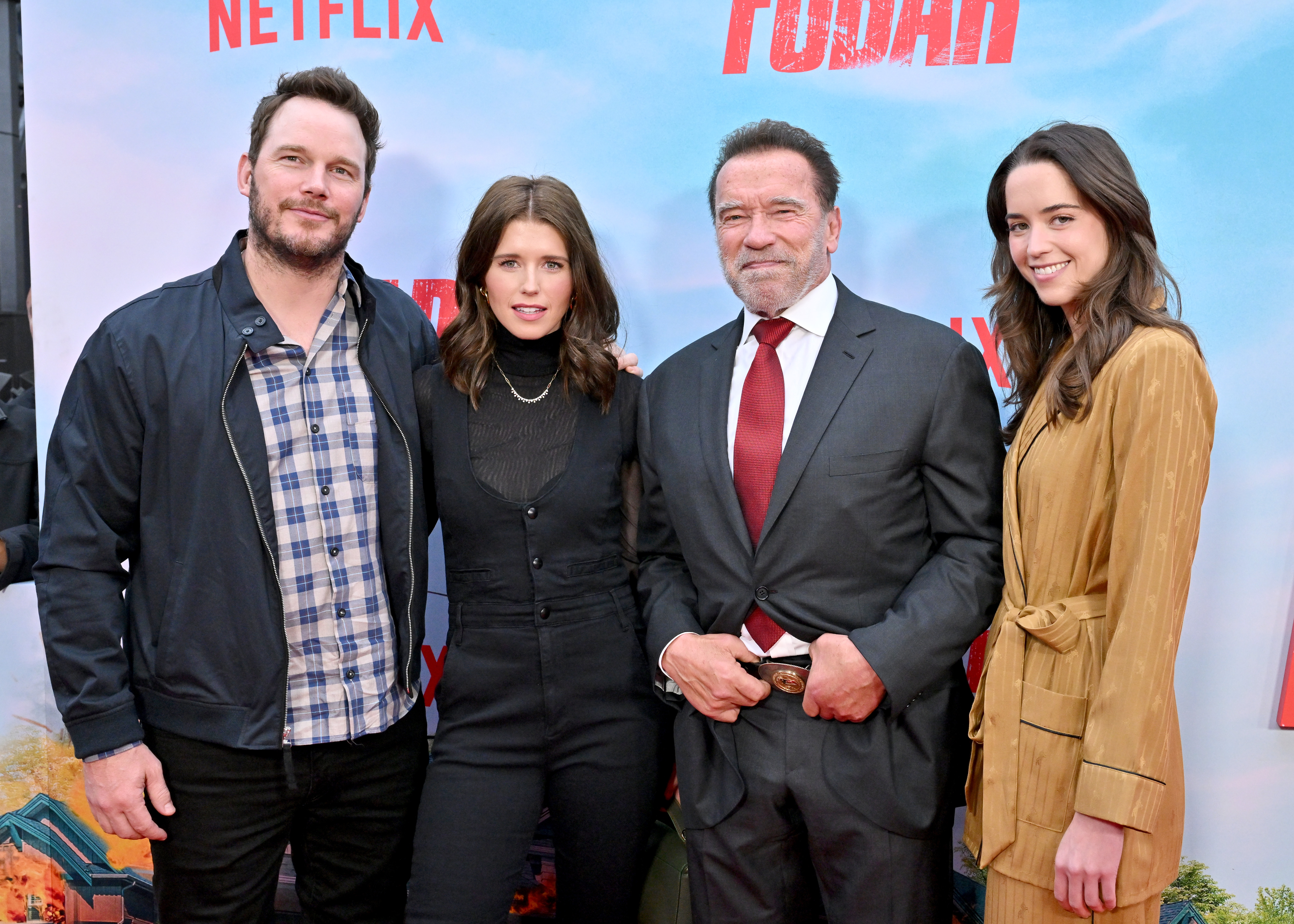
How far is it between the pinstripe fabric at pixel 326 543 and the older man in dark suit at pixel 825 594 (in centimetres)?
65

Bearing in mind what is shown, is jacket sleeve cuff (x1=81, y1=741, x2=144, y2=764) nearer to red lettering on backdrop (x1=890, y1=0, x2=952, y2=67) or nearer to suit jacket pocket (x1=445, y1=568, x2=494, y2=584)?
suit jacket pocket (x1=445, y1=568, x2=494, y2=584)

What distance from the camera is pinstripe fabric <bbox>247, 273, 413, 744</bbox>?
2.08m

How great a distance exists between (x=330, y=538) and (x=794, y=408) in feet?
3.47

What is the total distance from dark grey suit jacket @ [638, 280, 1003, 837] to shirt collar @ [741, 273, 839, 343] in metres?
0.04

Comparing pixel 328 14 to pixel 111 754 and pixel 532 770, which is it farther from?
pixel 532 770

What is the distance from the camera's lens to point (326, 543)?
210cm

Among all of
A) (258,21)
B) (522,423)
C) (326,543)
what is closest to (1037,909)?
(522,423)

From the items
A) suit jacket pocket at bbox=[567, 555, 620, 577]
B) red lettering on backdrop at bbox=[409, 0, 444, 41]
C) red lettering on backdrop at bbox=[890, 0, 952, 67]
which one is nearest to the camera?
suit jacket pocket at bbox=[567, 555, 620, 577]

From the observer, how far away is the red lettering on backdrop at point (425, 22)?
112 inches

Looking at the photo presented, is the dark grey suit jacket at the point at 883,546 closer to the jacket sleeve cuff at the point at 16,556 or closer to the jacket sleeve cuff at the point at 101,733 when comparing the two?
the jacket sleeve cuff at the point at 101,733

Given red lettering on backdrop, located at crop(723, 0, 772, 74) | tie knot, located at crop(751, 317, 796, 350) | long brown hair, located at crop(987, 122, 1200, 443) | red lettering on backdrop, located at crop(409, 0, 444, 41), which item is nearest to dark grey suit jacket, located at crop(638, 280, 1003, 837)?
tie knot, located at crop(751, 317, 796, 350)

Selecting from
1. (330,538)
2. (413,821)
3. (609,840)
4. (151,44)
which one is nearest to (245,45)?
(151,44)

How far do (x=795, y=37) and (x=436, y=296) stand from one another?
4.26ft

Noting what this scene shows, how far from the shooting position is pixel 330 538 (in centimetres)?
211
